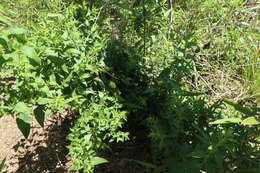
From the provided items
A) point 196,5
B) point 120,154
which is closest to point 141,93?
point 120,154

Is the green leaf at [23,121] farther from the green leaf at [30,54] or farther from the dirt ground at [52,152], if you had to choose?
the dirt ground at [52,152]

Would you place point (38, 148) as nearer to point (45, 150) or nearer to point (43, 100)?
point (45, 150)

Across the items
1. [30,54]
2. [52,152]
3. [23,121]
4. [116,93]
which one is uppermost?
[30,54]

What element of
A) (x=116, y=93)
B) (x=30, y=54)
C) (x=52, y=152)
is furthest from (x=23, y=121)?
(x=52, y=152)

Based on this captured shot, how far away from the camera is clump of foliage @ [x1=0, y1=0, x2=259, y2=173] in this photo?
1132 millimetres

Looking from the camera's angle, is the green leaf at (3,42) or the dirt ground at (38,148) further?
the dirt ground at (38,148)

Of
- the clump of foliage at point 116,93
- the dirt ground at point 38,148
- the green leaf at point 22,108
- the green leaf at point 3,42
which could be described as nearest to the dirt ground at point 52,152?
the dirt ground at point 38,148

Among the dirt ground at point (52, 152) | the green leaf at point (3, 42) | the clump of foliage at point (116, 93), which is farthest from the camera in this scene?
the dirt ground at point (52, 152)

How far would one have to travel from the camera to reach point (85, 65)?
Answer: 1300mm

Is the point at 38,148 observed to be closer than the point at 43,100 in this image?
No

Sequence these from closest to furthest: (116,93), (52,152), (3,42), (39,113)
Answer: (3,42)
(39,113)
(116,93)
(52,152)

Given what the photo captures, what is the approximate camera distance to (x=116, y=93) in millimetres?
1537

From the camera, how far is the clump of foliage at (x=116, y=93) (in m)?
1.13

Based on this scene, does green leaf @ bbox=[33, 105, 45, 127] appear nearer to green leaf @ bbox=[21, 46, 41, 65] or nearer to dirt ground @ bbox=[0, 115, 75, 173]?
green leaf @ bbox=[21, 46, 41, 65]
